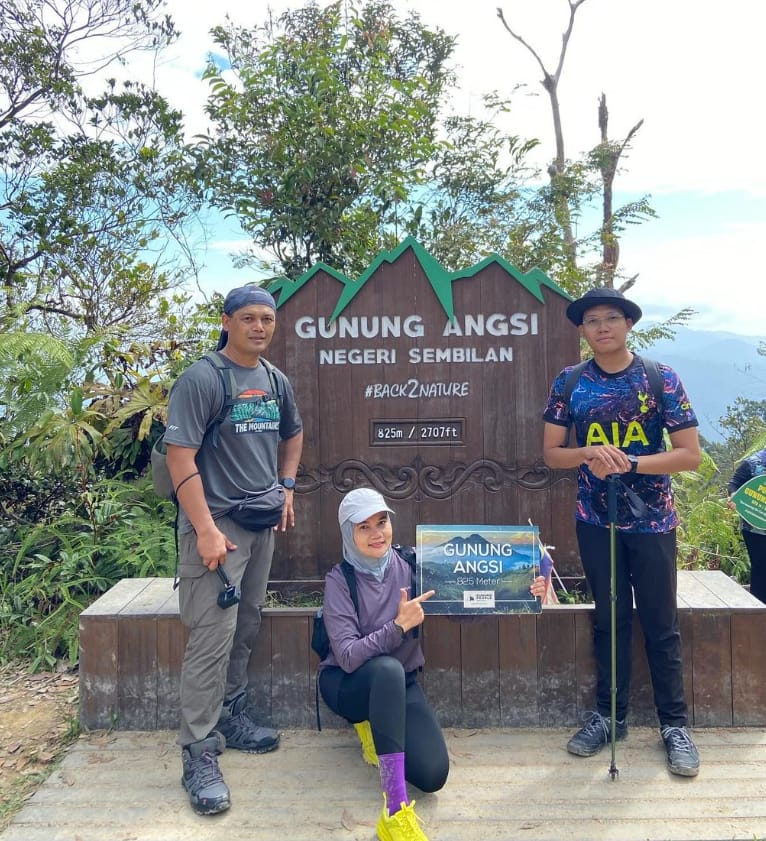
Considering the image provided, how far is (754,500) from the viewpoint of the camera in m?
3.81

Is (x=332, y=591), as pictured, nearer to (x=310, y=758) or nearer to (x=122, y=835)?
(x=310, y=758)

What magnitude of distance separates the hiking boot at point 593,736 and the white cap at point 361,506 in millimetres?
1307

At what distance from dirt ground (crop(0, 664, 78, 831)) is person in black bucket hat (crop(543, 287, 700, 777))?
2.22 m

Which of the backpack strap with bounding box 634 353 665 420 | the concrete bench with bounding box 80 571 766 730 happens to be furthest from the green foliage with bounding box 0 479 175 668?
the backpack strap with bounding box 634 353 665 420

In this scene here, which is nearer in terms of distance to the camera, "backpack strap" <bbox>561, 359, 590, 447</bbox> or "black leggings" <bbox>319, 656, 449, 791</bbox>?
"black leggings" <bbox>319, 656, 449, 791</bbox>

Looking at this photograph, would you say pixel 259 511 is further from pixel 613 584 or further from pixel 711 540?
pixel 711 540

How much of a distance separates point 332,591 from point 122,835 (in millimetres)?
1111

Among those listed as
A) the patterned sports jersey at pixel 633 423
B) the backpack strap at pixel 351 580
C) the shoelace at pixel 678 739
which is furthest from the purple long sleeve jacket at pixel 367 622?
the shoelace at pixel 678 739

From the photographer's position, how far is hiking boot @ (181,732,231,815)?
9.18 ft

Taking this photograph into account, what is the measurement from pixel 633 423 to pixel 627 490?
27 cm

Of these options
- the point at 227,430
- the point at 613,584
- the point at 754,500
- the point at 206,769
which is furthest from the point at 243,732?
the point at 754,500

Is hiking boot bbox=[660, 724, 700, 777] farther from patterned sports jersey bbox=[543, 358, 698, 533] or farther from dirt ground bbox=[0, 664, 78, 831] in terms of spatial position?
dirt ground bbox=[0, 664, 78, 831]

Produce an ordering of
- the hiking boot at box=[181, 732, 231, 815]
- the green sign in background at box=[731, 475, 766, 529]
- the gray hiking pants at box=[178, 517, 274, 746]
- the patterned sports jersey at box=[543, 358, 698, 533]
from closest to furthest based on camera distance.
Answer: the hiking boot at box=[181, 732, 231, 815] → the gray hiking pants at box=[178, 517, 274, 746] → the patterned sports jersey at box=[543, 358, 698, 533] → the green sign in background at box=[731, 475, 766, 529]

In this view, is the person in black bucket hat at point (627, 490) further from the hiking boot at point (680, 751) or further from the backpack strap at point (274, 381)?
the backpack strap at point (274, 381)
